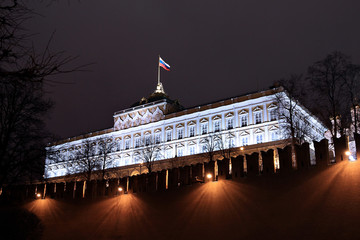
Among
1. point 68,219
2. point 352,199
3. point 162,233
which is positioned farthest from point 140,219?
point 352,199

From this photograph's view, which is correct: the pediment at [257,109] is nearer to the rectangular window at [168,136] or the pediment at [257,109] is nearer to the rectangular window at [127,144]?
the rectangular window at [168,136]

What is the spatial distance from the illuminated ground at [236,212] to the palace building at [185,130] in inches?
1361

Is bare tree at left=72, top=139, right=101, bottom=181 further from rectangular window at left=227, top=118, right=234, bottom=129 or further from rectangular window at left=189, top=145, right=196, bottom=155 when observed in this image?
rectangular window at left=227, top=118, right=234, bottom=129

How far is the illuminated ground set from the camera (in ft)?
44.4

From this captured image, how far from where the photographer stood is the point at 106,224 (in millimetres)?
19359

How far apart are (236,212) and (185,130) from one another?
54.2m

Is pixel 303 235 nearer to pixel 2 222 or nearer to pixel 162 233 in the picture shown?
pixel 162 233

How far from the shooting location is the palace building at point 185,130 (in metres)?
60.1

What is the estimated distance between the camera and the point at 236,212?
1570cm

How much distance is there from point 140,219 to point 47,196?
24.5ft

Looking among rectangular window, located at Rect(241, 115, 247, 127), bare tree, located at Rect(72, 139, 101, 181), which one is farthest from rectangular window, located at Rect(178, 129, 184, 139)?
bare tree, located at Rect(72, 139, 101, 181)

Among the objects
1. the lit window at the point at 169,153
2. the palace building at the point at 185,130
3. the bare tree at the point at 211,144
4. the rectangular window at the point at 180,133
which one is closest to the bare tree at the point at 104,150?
the palace building at the point at 185,130

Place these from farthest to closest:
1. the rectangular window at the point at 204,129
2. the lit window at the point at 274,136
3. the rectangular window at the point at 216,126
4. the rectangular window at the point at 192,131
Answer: the rectangular window at the point at 192,131
the rectangular window at the point at 204,129
the rectangular window at the point at 216,126
the lit window at the point at 274,136

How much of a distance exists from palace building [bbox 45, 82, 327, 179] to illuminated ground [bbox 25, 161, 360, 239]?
113 ft
